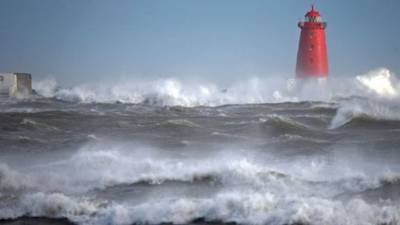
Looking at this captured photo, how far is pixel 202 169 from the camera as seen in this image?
7820mm

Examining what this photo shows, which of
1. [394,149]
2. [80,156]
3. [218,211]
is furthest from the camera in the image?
[394,149]

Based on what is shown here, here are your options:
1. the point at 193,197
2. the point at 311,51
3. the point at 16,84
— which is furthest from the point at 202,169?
the point at 16,84

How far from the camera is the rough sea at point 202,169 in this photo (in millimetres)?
6012

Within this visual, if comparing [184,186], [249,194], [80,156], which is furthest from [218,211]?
[80,156]

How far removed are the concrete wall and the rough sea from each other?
10.1 m

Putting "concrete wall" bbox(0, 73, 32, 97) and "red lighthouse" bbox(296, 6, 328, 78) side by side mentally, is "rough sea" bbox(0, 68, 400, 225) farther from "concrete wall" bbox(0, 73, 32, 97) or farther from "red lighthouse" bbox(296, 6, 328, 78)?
"concrete wall" bbox(0, 73, 32, 97)

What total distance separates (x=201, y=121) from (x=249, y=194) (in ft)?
24.2

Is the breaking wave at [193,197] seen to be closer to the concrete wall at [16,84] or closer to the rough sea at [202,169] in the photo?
the rough sea at [202,169]

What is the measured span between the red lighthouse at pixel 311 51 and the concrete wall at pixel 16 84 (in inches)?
463

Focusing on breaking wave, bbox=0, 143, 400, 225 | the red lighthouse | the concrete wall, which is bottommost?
breaking wave, bbox=0, 143, 400, 225

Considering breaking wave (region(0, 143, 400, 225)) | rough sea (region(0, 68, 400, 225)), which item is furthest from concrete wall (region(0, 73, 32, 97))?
breaking wave (region(0, 143, 400, 225))

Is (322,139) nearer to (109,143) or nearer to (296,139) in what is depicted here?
(296,139)

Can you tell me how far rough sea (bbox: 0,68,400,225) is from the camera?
6.01m

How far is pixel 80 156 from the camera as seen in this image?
29.2 feet
